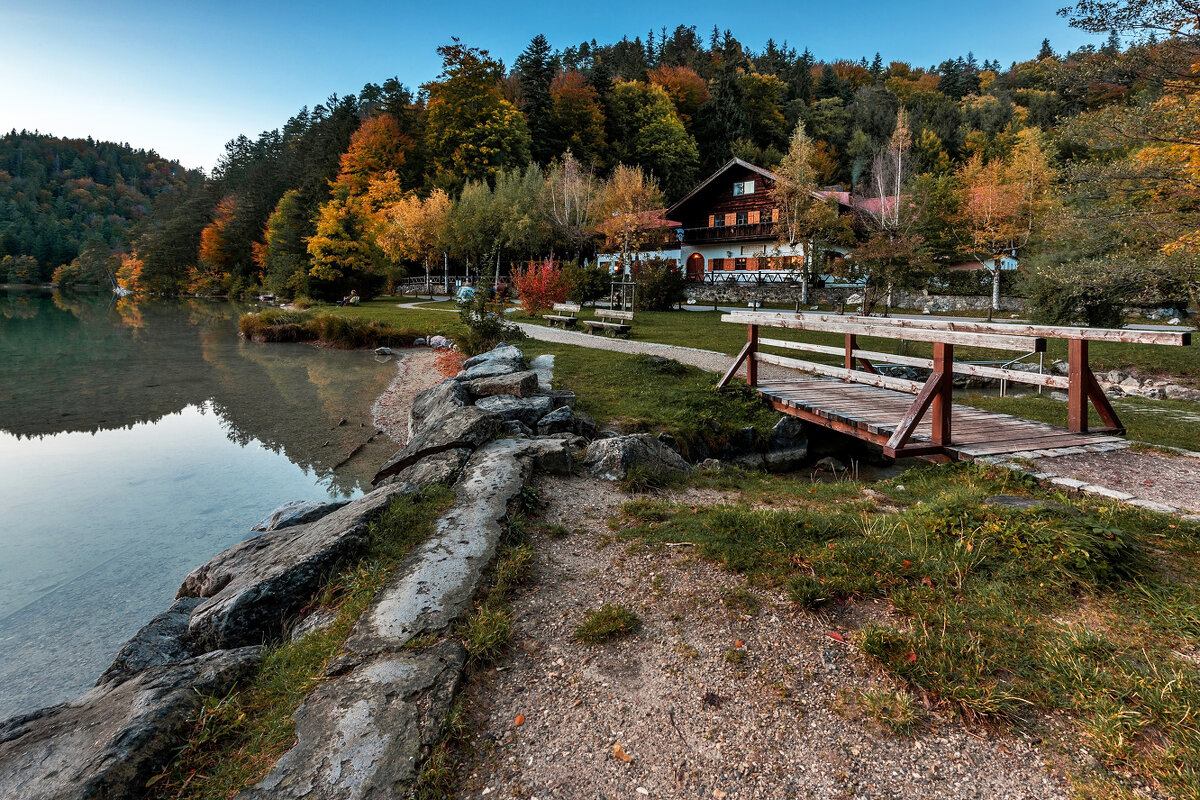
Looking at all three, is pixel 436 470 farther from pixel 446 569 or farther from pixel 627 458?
pixel 446 569

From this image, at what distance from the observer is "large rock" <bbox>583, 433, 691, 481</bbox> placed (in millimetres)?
6301

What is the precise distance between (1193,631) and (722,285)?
38945 millimetres

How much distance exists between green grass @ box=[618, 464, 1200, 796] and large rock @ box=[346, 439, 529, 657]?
1141 mm

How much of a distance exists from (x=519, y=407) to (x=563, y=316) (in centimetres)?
1570

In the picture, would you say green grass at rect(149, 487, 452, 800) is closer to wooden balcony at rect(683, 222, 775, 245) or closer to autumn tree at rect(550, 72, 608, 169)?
wooden balcony at rect(683, 222, 775, 245)

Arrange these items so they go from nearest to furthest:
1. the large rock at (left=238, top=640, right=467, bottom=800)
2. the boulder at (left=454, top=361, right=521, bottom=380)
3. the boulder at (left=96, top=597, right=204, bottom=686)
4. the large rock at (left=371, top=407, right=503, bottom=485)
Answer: the large rock at (left=238, top=640, right=467, bottom=800), the boulder at (left=96, top=597, right=204, bottom=686), the large rock at (left=371, top=407, right=503, bottom=485), the boulder at (left=454, top=361, right=521, bottom=380)

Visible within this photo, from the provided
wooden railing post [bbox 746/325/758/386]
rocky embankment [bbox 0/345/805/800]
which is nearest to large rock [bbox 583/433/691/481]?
rocky embankment [bbox 0/345/805/800]

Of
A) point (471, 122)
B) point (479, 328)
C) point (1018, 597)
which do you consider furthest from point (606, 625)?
point (471, 122)

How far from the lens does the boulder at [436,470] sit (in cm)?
Result: 570

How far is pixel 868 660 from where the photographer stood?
3.02m

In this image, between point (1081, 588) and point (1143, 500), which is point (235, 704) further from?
point (1143, 500)

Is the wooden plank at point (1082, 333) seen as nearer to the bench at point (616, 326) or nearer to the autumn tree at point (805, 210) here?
the bench at point (616, 326)

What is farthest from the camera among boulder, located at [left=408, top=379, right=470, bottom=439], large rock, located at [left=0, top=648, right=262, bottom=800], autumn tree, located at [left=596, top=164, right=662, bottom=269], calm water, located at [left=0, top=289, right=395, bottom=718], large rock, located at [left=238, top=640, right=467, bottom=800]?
autumn tree, located at [left=596, top=164, right=662, bottom=269]

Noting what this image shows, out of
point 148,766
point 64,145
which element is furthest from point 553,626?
point 64,145
